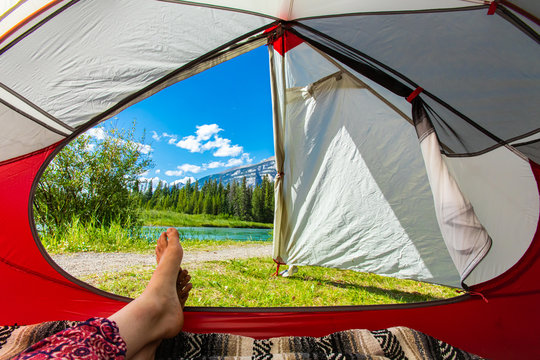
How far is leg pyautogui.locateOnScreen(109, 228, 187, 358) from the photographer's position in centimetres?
62

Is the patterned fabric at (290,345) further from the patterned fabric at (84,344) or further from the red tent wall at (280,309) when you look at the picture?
the patterned fabric at (84,344)

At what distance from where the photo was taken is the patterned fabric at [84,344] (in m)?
0.46

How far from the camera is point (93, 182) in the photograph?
164 inches

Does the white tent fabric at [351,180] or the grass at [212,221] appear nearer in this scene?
the white tent fabric at [351,180]

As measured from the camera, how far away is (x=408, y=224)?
5.61ft

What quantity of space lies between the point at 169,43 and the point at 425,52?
105 centimetres

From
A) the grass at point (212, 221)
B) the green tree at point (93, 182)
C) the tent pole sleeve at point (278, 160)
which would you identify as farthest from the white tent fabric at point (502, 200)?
the grass at point (212, 221)

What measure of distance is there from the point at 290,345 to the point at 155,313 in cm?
42

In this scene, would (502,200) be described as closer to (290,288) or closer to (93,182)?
(290,288)

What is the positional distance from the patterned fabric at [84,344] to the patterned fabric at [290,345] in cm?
33

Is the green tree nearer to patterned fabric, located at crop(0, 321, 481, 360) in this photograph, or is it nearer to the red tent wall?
the red tent wall

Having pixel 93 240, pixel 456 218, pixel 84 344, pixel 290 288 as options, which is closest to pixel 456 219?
pixel 456 218

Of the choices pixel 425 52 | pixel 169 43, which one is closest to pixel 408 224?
pixel 425 52

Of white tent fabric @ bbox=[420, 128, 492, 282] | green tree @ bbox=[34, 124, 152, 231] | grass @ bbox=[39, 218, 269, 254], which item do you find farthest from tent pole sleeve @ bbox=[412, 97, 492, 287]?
green tree @ bbox=[34, 124, 152, 231]
